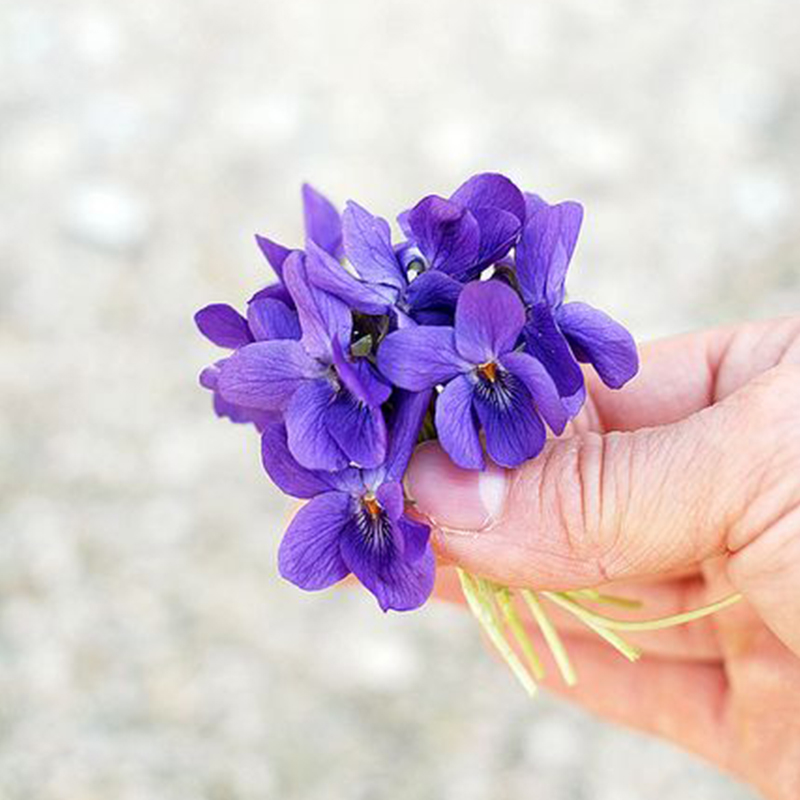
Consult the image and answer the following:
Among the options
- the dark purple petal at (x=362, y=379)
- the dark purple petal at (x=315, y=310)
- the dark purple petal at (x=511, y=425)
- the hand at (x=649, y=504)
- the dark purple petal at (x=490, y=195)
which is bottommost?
the hand at (x=649, y=504)

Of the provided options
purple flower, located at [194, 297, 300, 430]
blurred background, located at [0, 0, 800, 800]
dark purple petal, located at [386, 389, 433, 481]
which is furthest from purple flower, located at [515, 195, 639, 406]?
blurred background, located at [0, 0, 800, 800]

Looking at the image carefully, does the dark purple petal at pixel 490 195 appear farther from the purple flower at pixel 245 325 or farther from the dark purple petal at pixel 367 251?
the purple flower at pixel 245 325

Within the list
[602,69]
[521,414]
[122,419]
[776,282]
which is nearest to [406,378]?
[521,414]

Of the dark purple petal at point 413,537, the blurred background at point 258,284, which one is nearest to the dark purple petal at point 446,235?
the dark purple petal at point 413,537

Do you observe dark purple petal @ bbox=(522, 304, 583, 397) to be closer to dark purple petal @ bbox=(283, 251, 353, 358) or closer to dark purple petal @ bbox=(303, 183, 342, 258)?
dark purple petal @ bbox=(283, 251, 353, 358)

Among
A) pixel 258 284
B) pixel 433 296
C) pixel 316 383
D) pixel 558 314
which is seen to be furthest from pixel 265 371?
pixel 258 284

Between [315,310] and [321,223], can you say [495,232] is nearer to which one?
[315,310]
